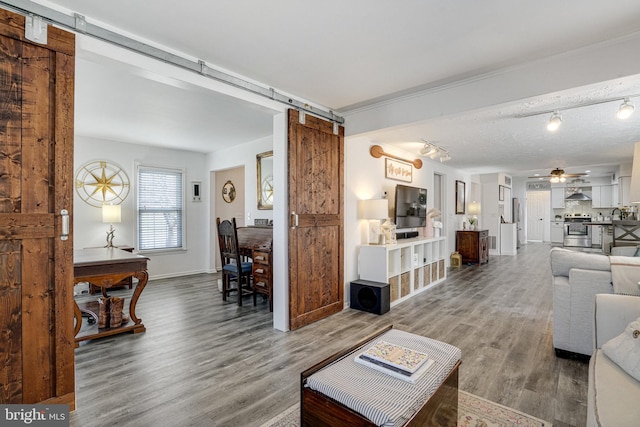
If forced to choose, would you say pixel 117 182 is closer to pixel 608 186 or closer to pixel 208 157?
pixel 208 157

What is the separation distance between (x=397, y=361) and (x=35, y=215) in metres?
2.16

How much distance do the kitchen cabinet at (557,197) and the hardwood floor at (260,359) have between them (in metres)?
9.04

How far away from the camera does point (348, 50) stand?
2408 millimetres

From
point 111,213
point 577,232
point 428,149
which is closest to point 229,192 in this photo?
point 111,213

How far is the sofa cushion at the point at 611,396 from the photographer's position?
1154 millimetres

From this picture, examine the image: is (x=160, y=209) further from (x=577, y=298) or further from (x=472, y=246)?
(x=472, y=246)

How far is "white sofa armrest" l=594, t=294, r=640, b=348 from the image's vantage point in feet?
6.20

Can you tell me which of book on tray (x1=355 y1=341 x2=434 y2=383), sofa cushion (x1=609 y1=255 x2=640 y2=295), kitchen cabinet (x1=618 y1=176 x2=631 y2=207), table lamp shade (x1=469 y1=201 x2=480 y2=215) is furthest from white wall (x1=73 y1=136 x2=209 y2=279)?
kitchen cabinet (x1=618 y1=176 x2=631 y2=207)

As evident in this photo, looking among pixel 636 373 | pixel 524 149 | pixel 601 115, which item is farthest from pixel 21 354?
pixel 524 149

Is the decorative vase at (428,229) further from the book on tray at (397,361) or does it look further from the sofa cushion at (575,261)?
the book on tray at (397,361)

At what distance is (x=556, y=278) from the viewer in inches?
109

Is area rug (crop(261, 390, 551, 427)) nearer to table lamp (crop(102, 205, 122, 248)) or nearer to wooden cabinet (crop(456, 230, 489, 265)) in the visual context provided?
table lamp (crop(102, 205, 122, 248))

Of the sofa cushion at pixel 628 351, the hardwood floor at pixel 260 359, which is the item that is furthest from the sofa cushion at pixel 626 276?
the sofa cushion at pixel 628 351

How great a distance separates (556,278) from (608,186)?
992cm
